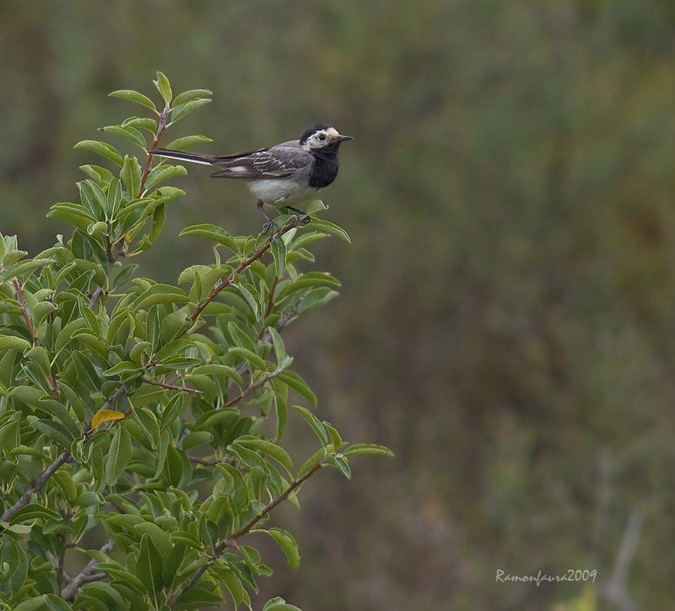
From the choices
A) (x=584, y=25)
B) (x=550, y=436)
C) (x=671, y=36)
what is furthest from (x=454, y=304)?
(x=671, y=36)

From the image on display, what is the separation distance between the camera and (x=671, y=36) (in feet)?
66.4

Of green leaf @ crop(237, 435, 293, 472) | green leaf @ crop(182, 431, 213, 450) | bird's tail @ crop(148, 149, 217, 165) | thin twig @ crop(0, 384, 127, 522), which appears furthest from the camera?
bird's tail @ crop(148, 149, 217, 165)

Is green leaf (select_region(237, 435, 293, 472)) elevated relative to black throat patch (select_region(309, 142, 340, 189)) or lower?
lower

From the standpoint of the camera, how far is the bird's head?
234 inches

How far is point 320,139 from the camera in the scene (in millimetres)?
6012

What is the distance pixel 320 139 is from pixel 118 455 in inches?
122

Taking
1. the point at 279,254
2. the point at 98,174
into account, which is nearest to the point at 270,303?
the point at 279,254

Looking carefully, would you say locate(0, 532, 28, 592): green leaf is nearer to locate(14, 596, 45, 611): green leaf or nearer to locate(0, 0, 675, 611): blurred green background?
locate(14, 596, 45, 611): green leaf

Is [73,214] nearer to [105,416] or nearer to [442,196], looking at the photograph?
[105,416]

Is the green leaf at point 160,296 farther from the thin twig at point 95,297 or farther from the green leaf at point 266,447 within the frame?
the green leaf at point 266,447

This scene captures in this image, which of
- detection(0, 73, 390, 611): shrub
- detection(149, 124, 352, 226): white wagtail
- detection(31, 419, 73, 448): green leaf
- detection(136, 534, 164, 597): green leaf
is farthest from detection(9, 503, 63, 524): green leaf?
detection(149, 124, 352, 226): white wagtail

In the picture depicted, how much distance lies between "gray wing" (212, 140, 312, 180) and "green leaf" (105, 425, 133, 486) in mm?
2648

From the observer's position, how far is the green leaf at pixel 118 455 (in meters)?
3.31

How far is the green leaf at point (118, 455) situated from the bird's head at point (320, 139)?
294 cm
